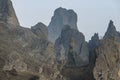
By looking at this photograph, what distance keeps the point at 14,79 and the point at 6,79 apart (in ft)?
13.1

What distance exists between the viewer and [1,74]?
198625 millimetres

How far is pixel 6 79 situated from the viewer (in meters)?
196

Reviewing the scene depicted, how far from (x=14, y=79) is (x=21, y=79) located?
3.41 m

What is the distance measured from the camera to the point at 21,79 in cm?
19938

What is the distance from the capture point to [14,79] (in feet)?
649

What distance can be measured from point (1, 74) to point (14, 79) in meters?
6.38

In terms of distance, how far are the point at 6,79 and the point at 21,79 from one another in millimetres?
7405
